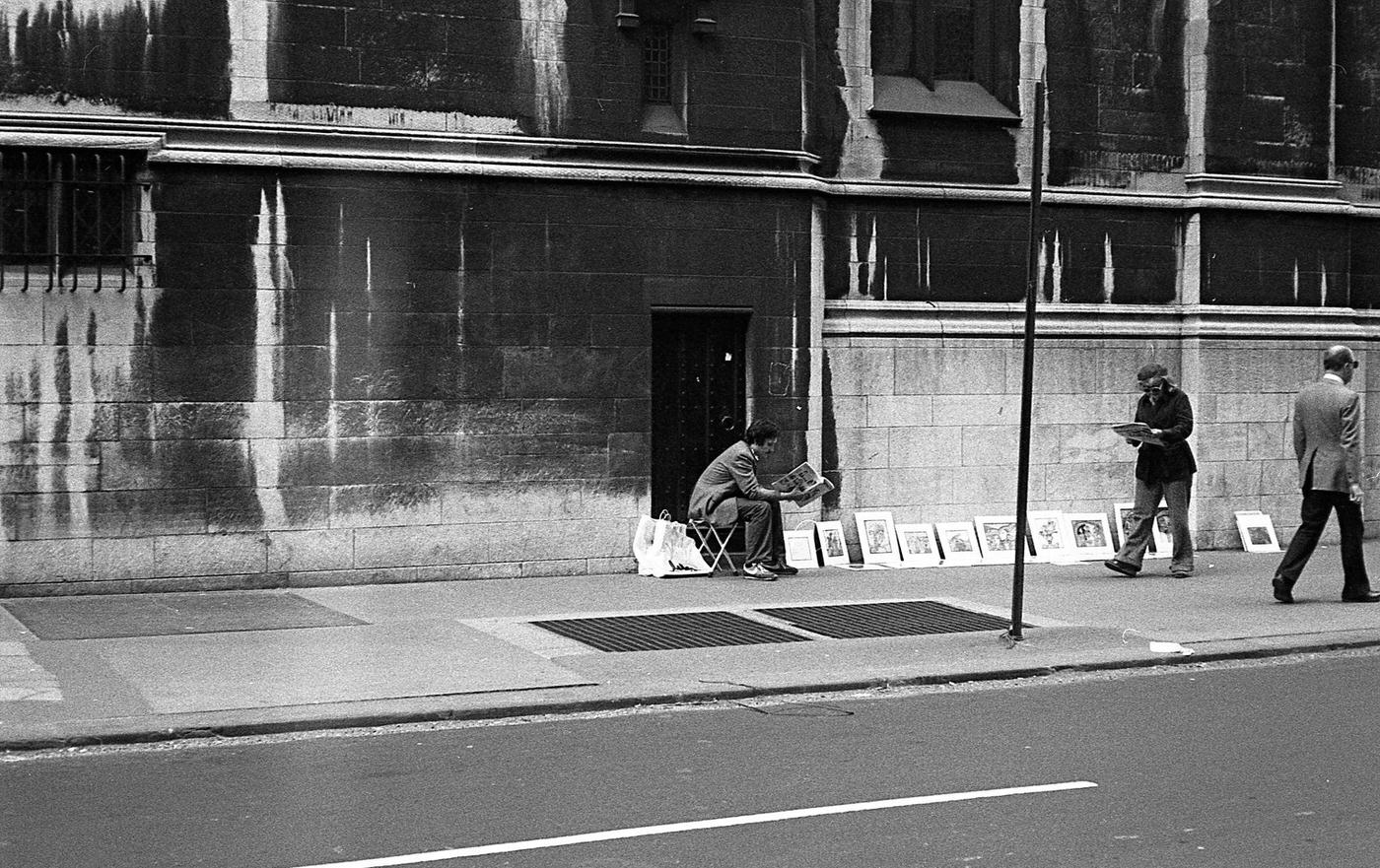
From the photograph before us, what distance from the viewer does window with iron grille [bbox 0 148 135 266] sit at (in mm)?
13414

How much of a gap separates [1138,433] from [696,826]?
9397 millimetres

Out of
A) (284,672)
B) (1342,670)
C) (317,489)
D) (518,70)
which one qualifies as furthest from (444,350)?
(1342,670)

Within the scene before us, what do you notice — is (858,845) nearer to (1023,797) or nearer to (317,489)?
(1023,797)

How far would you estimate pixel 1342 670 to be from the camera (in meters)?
11.2

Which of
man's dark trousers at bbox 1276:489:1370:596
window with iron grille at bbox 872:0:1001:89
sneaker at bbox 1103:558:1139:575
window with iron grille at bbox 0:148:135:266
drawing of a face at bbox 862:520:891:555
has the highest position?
window with iron grille at bbox 872:0:1001:89

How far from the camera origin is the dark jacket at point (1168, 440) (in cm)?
1551

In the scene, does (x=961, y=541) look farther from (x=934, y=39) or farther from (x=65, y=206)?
(x=65, y=206)

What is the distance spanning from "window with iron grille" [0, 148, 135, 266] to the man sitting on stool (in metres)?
5.22

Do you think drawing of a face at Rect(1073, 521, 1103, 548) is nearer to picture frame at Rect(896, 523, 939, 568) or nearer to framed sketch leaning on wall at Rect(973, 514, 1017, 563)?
framed sketch leaning on wall at Rect(973, 514, 1017, 563)

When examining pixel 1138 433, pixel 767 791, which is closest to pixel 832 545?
pixel 1138 433

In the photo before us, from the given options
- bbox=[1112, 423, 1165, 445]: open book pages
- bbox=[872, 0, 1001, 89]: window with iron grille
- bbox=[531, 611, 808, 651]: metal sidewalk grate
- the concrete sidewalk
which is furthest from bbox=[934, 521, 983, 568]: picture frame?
bbox=[872, 0, 1001, 89]: window with iron grille

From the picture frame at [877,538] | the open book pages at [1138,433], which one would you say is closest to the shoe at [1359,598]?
the open book pages at [1138,433]

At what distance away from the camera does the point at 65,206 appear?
44.5ft

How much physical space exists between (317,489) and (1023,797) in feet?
27.2
